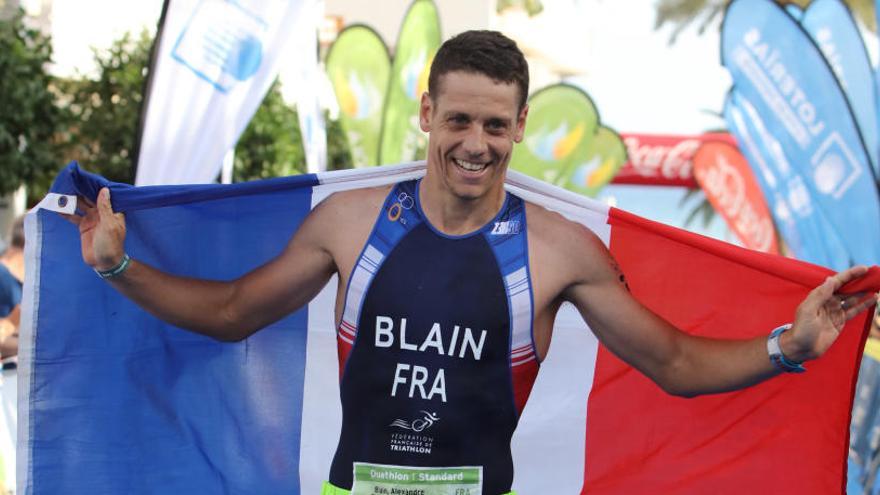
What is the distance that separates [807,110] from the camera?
9562mm

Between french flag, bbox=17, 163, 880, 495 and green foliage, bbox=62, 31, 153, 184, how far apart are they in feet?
50.9

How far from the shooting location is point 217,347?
154 inches

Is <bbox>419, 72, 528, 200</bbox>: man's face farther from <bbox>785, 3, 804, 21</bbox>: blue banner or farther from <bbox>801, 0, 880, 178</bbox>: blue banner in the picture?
<bbox>785, 3, 804, 21</bbox>: blue banner

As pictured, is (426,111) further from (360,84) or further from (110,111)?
(110,111)

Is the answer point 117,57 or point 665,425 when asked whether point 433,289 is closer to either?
point 665,425

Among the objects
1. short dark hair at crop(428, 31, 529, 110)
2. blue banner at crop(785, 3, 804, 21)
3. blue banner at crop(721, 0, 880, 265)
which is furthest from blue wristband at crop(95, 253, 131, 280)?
blue banner at crop(785, 3, 804, 21)

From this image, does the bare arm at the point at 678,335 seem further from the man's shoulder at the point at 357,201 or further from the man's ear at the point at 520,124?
the man's shoulder at the point at 357,201

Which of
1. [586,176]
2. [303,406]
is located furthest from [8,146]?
[303,406]

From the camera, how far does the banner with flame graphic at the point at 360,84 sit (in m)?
15.4

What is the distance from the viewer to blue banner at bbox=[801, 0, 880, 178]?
8438mm

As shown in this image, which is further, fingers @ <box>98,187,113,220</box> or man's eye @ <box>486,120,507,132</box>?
fingers @ <box>98,187,113,220</box>

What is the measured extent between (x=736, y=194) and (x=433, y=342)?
58.1 ft

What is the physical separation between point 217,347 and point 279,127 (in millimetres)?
19438

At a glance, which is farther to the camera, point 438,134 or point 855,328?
point 855,328
